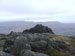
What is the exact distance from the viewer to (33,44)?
36.0 m

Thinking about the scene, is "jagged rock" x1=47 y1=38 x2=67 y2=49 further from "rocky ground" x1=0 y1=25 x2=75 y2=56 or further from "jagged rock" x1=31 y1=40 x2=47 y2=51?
"jagged rock" x1=31 y1=40 x2=47 y2=51

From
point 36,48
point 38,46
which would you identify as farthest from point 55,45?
point 36,48

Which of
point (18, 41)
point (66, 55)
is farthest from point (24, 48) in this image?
point (66, 55)

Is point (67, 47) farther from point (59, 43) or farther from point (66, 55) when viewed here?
point (66, 55)

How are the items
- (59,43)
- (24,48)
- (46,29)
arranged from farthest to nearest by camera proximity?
(46,29)
(59,43)
(24,48)

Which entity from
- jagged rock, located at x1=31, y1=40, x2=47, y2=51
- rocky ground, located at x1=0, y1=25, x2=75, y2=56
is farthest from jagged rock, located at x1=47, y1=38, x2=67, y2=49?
jagged rock, located at x1=31, y1=40, x2=47, y2=51

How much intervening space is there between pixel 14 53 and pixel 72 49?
1351 centimetres

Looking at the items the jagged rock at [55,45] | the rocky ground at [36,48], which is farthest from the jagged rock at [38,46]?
the jagged rock at [55,45]

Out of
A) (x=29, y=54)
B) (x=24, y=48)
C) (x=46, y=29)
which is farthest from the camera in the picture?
(x=46, y=29)

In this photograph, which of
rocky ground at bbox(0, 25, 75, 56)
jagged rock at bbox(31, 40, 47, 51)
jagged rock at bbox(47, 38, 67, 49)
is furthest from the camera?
jagged rock at bbox(47, 38, 67, 49)

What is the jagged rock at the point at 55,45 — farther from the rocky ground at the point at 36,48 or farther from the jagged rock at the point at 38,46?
the jagged rock at the point at 38,46

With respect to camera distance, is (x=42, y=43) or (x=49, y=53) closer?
(x=49, y=53)

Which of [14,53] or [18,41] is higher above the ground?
[18,41]

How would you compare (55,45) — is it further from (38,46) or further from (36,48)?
(36,48)
